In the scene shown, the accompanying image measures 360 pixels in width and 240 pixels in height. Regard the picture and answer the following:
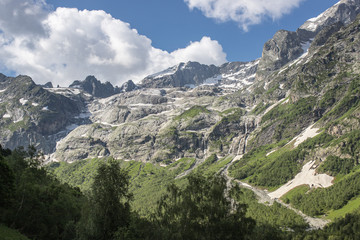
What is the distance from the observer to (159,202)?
215ft

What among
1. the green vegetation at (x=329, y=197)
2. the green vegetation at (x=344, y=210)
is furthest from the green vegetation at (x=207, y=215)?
the green vegetation at (x=329, y=197)

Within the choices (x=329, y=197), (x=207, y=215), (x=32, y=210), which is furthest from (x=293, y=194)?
(x=32, y=210)

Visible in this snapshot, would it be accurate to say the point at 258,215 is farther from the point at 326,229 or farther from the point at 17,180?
the point at 17,180

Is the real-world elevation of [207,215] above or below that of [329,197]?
above

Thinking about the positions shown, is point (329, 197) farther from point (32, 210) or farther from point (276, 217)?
point (32, 210)

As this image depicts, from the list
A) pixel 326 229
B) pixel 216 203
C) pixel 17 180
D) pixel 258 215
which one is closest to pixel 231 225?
pixel 216 203

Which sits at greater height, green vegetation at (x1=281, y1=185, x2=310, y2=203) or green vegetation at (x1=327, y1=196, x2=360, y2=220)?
green vegetation at (x1=281, y1=185, x2=310, y2=203)

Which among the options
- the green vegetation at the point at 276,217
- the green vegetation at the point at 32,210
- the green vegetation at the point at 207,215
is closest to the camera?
the green vegetation at the point at 207,215

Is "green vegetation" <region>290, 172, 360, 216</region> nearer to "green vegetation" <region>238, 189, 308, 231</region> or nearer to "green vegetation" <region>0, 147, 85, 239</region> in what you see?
"green vegetation" <region>238, 189, 308, 231</region>

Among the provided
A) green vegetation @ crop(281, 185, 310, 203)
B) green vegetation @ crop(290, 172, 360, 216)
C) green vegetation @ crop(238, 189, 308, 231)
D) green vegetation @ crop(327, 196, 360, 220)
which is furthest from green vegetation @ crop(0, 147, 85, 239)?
green vegetation @ crop(281, 185, 310, 203)

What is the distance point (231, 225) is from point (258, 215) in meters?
123

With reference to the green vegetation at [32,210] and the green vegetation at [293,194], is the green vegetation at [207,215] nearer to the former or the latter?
the green vegetation at [32,210]

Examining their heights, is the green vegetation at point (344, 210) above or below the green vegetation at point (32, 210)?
below

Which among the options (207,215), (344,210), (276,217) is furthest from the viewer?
(276,217)
